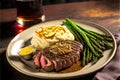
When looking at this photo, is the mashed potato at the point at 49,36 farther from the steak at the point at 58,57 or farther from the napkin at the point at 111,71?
the napkin at the point at 111,71

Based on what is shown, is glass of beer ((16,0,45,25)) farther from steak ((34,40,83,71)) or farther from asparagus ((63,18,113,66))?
steak ((34,40,83,71))

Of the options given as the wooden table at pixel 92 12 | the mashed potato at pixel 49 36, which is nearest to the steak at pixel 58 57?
the mashed potato at pixel 49 36

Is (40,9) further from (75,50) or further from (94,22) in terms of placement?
(75,50)

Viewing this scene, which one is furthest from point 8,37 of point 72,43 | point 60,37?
point 72,43

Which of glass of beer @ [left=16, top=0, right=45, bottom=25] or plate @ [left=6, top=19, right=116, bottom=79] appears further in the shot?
glass of beer @ [left=16, top=0, right=45, bottom=25]

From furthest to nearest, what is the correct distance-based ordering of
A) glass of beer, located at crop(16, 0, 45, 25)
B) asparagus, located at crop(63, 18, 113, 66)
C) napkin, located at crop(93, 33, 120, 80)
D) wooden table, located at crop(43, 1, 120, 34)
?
1. wooden table, located at crop(43, 1, 120, 34)
2. glass of beer, located at crop(16, 0, 45, 25)
3. asparagus, located at crop(63, 18, 113, 66)
4. napkin, located at crop(93, 33, 120, 80)

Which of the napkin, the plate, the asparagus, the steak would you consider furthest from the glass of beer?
the napkin
